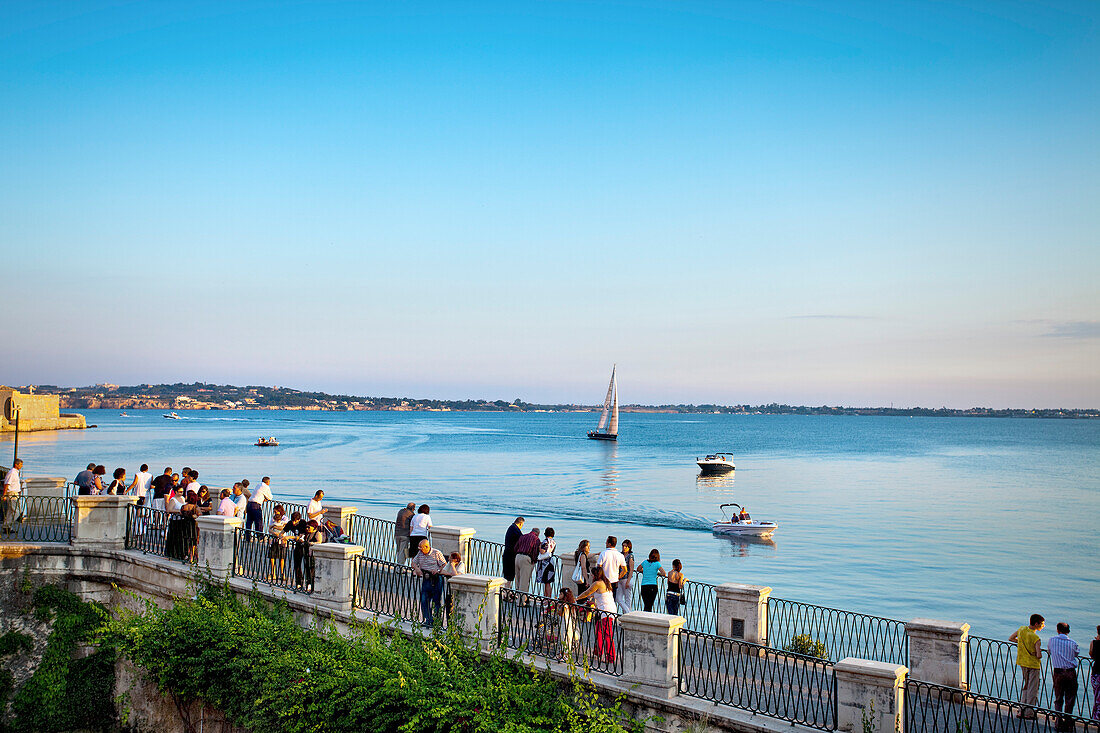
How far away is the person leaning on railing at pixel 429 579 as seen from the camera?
514 inches

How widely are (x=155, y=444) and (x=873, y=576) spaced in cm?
10754

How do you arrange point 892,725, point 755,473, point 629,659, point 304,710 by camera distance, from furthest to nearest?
point 755,473 → point 304,710 → point 629,659 → point 892,725

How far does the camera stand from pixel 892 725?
907 centimetres

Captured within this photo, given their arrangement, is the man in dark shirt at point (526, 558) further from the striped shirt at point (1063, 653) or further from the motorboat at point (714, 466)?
the motorboat at point (714, 466)

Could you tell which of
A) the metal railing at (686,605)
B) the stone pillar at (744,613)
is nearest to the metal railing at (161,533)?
the metal railing at (686,605)

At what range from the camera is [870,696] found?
9.22m

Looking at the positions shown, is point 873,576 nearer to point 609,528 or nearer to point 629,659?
point 609,528

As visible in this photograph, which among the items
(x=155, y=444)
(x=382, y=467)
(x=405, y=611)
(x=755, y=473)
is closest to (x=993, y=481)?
(x=755, y=473)

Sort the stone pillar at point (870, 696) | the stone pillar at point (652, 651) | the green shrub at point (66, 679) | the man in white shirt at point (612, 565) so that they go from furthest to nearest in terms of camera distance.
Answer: the green shrub at point (66, 679) → the man in white shirt at point (612, 565) → the stone pillar at point (652, 651) → the stone pillar at point (870, 696)

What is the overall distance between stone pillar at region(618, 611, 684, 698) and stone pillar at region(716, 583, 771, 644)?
10.8 feet

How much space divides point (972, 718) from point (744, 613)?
392cm

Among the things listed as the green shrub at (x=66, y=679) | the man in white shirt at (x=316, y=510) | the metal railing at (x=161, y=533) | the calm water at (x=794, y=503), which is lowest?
the calm water at (x=794, y=503)

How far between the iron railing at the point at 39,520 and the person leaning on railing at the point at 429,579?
823cm

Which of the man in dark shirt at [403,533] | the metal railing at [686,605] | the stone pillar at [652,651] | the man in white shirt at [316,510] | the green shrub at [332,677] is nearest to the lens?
the stone pillar at [652,651]
